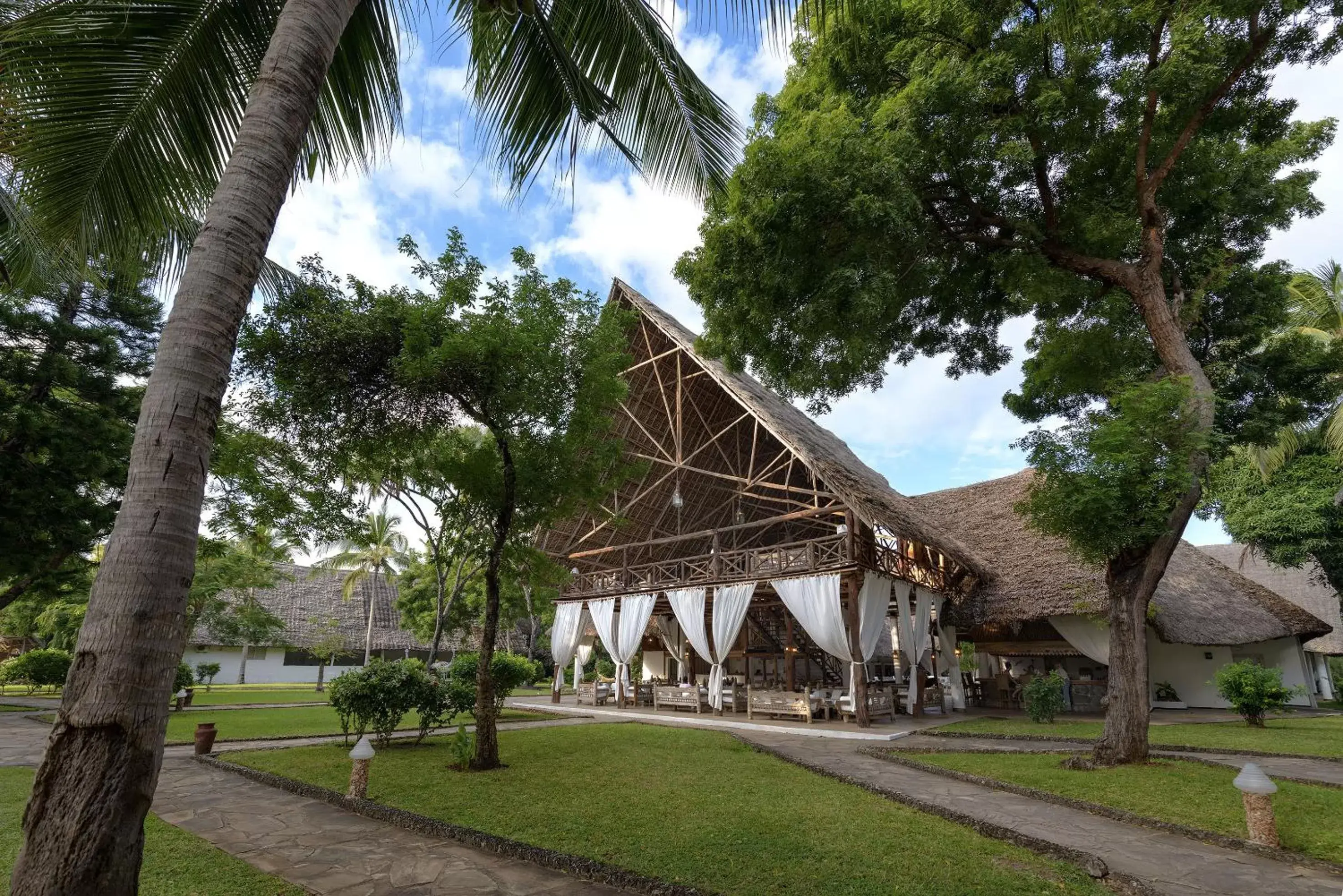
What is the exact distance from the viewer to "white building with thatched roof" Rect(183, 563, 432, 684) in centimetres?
2781

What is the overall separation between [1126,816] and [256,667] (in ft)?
109

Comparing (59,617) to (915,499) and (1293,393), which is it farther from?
(1293,393)

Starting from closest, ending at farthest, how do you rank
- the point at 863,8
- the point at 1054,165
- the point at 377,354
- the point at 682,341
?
1. the point at 863,8
2. the point at 377,354
3. the point at 1054,165
4. the point at 682,341

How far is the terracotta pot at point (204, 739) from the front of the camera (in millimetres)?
8164

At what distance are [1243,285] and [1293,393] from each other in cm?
190

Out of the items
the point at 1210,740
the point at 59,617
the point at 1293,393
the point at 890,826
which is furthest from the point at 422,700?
the point at 59,617

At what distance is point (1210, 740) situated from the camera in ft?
31.0

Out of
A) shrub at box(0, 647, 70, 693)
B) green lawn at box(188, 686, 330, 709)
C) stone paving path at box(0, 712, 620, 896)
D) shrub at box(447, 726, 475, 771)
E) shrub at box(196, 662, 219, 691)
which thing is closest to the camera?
stone paving path at box(0, 712, 620, 896)

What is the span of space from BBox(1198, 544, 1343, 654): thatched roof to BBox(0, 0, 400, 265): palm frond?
2333 centimetres

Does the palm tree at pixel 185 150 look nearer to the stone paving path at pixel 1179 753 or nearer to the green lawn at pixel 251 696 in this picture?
the stone paving path at pixel 1179 753

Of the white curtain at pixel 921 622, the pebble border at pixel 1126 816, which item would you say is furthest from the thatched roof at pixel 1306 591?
the pebble border at pixel 1126 816

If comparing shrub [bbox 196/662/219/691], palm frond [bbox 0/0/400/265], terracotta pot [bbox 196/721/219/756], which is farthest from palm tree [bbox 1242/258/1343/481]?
shrub [bbox 196/662/219/691]

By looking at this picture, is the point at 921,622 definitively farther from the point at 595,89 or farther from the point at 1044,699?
the point at 595,89

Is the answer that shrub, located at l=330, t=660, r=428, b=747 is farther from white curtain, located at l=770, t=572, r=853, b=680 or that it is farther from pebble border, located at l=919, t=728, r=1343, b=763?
pebble border, located at l=919, t=728, r=1343, b=763
